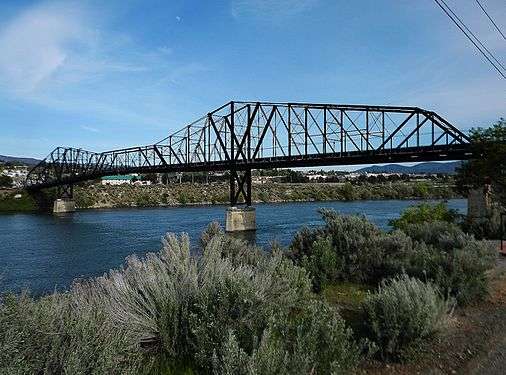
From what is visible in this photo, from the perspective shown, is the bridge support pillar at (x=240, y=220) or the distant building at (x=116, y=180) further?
the distant building at (x=116, y=180)

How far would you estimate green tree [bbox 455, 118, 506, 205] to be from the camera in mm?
16203

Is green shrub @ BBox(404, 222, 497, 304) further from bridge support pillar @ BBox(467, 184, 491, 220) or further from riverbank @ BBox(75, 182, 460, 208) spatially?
riverbank @ BBox(75, 182, 460, 208)

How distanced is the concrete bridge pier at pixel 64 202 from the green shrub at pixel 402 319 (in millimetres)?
95359

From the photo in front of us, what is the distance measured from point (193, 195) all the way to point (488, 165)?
9757 centimetres

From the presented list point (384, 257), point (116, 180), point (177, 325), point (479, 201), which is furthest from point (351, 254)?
point (116, 180)

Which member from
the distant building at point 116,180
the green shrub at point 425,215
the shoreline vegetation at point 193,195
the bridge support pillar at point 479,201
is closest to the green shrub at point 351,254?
the bridge support pillar at point 479,201

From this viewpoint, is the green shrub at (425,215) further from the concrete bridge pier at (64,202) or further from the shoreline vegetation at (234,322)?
the concrete bridge pier at (64,202)

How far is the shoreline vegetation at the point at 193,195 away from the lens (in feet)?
341

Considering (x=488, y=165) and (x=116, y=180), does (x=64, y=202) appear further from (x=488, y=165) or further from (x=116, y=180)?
(x=488, y=165)

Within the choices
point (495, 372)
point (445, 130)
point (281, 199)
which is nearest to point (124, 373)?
point (495, 372)

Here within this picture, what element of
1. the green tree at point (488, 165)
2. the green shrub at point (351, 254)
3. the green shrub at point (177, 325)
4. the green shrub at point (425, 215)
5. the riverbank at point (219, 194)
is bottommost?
the riverbank at point (219, 194)

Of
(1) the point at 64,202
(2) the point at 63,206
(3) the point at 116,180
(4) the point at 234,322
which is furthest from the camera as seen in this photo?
(3) the point at 116,180

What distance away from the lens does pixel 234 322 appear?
4496 mm

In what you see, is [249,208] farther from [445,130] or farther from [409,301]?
[409,301]
